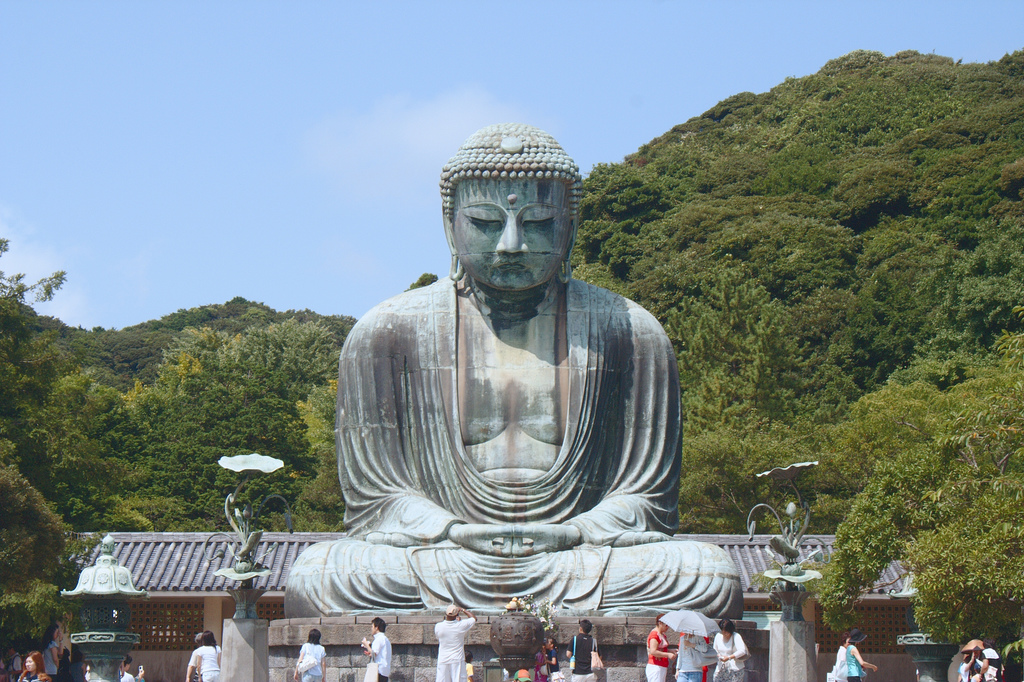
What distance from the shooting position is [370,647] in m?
9.25

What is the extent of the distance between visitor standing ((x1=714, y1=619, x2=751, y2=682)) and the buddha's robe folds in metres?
0.68

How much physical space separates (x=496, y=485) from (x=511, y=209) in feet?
7.07

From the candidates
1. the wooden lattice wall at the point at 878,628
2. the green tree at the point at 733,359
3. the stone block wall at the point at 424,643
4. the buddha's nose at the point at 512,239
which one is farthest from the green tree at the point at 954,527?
the green tree at the point at 733,359

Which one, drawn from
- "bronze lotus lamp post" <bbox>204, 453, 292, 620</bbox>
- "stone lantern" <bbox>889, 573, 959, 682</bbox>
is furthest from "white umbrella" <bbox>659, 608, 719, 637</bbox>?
"stone lantern" <bbox>889, 573, 959, 682</bbox>

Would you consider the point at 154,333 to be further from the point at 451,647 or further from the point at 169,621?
the point at 451,647

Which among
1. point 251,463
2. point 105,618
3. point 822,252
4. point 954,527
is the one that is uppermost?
point 822,252

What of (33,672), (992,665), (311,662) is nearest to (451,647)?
(311,662)

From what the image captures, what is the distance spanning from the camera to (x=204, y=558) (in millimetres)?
21859

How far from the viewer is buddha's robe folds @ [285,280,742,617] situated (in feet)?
33.3

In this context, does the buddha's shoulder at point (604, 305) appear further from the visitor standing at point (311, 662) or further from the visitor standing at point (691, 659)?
the visitor standing at point (311, 662)

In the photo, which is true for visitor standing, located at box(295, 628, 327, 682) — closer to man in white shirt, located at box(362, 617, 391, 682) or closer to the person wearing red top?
man in white shirt, located at box(362, 617, 391, 682)

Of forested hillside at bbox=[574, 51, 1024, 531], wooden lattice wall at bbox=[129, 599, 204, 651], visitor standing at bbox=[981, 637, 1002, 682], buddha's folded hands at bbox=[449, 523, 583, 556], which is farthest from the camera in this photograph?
forested hillside at bbox=[574, 51, 1024, 531]

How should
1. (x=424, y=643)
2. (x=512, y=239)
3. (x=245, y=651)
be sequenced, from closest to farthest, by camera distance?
(x=424, y=643) < (x=512, y=239) < (x=245, y=651)

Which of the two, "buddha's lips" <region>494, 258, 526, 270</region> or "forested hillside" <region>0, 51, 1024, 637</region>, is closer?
"buddha's lips" <region>494, 258, 526, 270</region>
